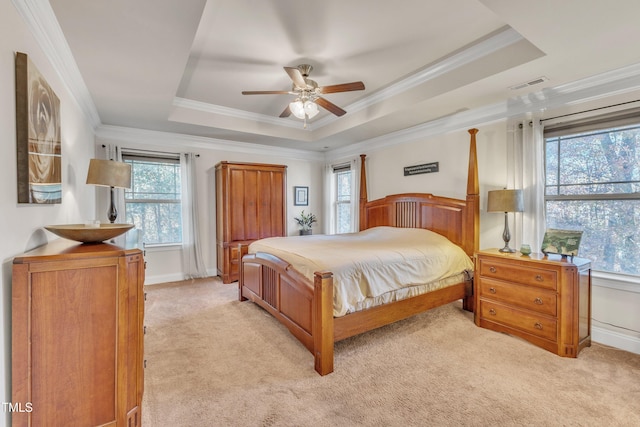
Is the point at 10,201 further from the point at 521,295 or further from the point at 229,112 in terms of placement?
the point at 521,295

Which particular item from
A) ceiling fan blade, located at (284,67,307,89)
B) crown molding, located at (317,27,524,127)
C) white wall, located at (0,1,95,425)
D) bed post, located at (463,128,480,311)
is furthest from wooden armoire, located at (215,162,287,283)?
bed post, located at (463,128,480,311)

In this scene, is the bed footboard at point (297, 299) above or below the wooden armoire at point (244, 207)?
below

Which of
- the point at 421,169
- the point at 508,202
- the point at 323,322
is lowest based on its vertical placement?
the point at 323,322

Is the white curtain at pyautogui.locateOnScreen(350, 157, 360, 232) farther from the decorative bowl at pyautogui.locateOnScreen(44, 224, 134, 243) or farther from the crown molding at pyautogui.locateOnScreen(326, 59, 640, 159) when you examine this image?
the decorative bowl at pyautogui.locateOnScreen(44, 224, 134, 243)

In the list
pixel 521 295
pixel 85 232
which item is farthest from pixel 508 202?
pixel 85 232

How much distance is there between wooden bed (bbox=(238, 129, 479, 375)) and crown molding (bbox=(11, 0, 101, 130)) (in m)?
2.39

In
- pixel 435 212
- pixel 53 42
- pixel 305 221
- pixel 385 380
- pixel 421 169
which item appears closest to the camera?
pixel 53 42

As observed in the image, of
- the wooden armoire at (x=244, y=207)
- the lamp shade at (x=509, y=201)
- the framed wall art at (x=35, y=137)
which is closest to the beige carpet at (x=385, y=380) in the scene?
the lamp shade at (x=509, y=201)

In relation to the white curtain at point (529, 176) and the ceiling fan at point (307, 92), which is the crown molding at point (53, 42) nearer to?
the ceiling fan at point (307, 92)

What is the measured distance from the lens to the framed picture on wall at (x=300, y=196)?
240 inches

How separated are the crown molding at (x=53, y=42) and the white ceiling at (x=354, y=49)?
52 mm

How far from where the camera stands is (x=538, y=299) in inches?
103

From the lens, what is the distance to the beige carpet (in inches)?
69.6

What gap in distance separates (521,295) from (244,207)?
4.02 metres
